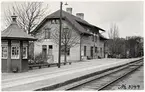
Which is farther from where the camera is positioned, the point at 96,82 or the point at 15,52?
the point at 15,52

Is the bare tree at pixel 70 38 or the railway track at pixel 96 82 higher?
the bare tree at pixel 70 38

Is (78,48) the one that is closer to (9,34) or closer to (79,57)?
(79,57)

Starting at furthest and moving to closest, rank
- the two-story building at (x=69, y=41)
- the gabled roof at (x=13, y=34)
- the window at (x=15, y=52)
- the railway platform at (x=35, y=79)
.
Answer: the two-story building at (x=69, y=41), the window at (x=15, y=52), the gabled roof at (x=13, y=34), the railway platform at (x=35, y=79)

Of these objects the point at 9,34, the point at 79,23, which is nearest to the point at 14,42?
the point at 9,34

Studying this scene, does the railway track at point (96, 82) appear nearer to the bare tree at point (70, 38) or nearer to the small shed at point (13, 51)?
the small shed at point (13, 51)

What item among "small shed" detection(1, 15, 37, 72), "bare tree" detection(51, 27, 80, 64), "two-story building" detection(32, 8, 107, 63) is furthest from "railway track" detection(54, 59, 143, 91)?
"two-story building" detection(32, 8, 107, 63)

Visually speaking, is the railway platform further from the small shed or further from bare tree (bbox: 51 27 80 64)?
bare tree (bbox: 51 27 80 64)

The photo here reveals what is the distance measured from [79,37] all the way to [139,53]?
4602cm

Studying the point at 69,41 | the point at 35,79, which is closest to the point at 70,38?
the point at 69,41

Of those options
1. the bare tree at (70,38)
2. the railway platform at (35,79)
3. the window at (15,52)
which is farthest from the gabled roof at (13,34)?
the bare tree at (70,38)

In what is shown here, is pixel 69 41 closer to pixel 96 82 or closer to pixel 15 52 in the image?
pixel 15 52

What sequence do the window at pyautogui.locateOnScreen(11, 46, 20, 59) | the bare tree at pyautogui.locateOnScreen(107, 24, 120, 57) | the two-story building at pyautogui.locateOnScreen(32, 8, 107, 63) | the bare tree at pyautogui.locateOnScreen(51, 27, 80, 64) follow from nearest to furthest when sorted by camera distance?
the window at pyautogui.locateOnScreen(11, 46, 20, 59), the bare tree at pyautogui.locateOnScreen(51, 27, 80, 64), the two-story building at pyautogui.locateOnScreen(32, 8, 107, 63), the bare tree at pyautogui.locateOnScreen(107, 24, 120, 57)

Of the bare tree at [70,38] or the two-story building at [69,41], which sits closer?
the bare tree at [70,38]

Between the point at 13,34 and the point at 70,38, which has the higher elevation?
the point at 70,38
